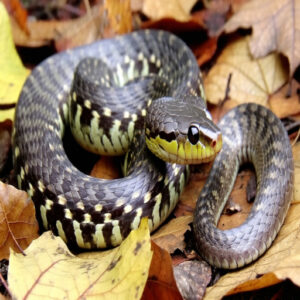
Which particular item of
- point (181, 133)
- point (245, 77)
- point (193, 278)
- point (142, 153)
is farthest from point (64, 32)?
point (193, 278)

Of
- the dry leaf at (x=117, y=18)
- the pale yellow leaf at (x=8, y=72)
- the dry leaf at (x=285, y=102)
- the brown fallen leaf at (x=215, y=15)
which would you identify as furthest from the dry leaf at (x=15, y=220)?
the brown fallen leaf at (x=215, y=15)

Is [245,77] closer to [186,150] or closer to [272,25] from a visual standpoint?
Answer: [272,25]

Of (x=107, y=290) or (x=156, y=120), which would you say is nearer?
(x=107, y=290)

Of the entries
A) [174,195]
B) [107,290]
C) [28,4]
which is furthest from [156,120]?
[28,4]

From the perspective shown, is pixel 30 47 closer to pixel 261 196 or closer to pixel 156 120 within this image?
pixel 156 120

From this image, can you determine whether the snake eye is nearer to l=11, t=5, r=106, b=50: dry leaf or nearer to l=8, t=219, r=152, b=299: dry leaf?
l=8, t=219, r=152, b=299: dry leaf

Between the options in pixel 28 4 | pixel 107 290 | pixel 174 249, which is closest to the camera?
pixel 107 290
